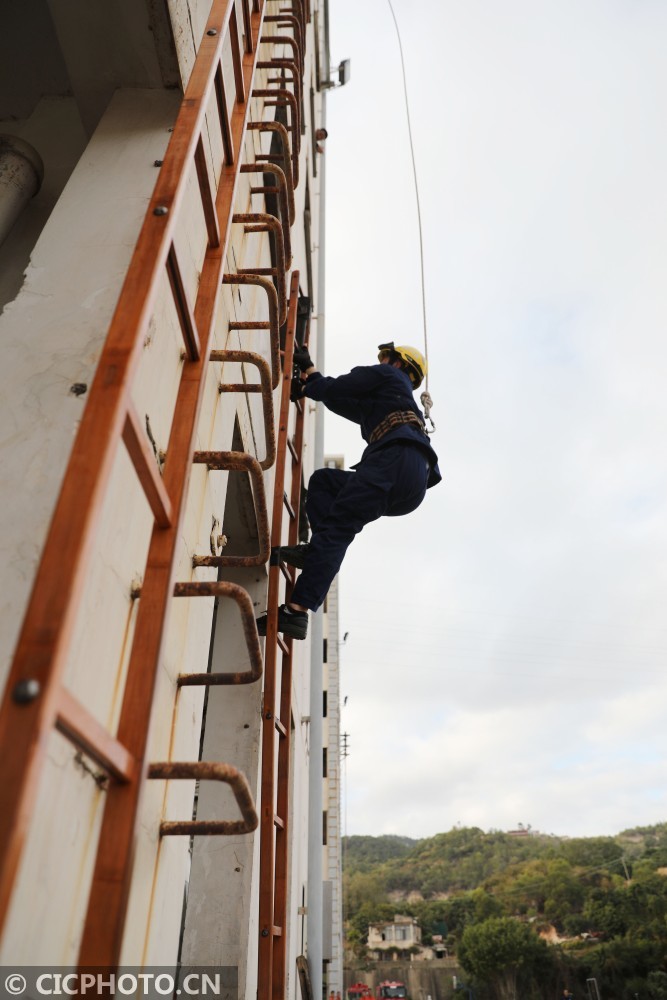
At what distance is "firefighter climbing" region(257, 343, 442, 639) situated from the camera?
3.44 meters

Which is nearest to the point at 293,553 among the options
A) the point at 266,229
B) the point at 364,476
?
the point at 364,476

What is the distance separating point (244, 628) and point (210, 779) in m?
0.73

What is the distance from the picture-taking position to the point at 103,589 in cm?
164

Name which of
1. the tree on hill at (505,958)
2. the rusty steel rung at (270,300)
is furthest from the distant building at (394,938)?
the rusty steel rung at (270,300)

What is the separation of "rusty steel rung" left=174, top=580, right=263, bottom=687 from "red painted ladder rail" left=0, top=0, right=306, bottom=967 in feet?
0.26

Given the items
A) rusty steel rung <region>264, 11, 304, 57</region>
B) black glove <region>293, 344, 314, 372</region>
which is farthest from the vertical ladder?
rusty steel rung <region>264, 11, 304, 57</region>

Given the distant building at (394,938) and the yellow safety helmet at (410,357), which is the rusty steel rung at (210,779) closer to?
the yellow safety helmet at (410,357)

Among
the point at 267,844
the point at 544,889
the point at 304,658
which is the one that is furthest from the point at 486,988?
the point at 267,844

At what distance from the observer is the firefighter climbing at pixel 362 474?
3438mm

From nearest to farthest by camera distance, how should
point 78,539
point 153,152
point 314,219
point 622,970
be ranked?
point 78,539 → point 153,152 → point 314,219 → point 622,970

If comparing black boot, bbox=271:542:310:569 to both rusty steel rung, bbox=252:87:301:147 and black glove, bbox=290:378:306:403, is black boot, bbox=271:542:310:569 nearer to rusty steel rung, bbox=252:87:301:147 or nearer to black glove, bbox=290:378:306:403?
black glove, bbox=290:378:306:403

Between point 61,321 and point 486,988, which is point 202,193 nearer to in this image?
point 61,321

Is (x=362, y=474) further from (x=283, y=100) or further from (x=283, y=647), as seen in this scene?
(x=283, y=100)

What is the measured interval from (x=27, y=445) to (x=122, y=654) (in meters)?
0.61
